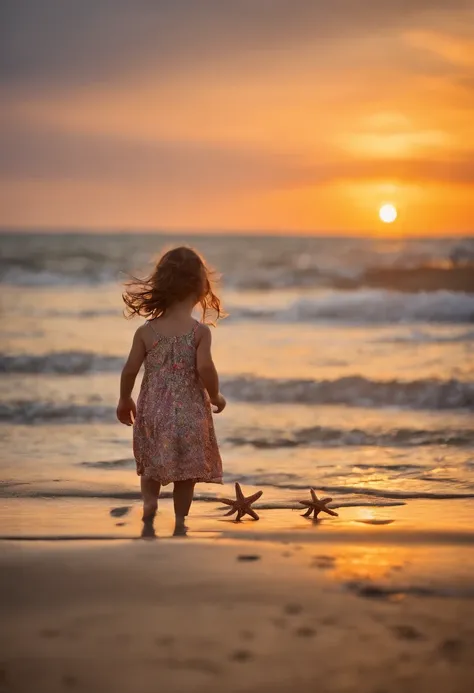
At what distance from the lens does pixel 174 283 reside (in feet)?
18.1

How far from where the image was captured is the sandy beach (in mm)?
3041

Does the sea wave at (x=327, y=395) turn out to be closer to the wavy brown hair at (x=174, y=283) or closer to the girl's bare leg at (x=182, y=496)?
the girl's bare leg at (x=182, y=496)

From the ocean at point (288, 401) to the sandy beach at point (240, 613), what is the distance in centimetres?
97

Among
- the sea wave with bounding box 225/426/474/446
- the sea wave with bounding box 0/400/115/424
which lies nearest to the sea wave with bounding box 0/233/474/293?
the sea wave with bounding box 0/400/115/424

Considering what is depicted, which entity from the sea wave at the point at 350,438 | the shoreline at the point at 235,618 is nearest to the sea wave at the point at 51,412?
the sea wave at the point at 350,438

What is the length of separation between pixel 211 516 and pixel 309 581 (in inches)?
77.2

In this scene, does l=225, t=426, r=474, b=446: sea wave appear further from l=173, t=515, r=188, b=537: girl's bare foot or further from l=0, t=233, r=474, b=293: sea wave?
l=0, t=233, r=474, b=293: sea wave

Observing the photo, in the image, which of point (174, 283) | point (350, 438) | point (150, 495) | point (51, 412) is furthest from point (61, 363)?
point (174, 283)

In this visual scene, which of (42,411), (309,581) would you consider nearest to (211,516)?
(309,581)

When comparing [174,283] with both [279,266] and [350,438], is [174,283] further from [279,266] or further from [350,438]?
[279,266]

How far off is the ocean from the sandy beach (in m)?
0.97

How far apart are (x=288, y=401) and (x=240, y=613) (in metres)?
7.49

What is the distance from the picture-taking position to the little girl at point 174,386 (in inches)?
221

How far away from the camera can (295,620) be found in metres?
3.49
